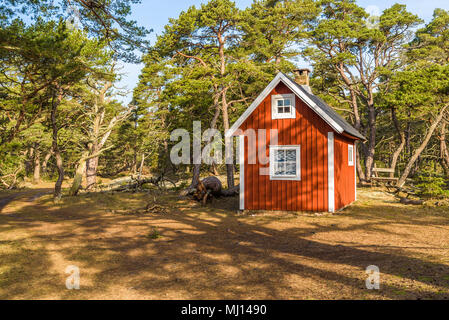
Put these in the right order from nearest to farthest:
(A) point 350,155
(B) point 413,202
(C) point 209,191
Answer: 1. (B) point 413,202
2. (A) point 350,155
3. (C) point 209,191

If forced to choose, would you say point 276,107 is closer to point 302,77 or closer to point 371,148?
point 302,77

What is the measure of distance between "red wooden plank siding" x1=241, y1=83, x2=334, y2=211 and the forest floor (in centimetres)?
61

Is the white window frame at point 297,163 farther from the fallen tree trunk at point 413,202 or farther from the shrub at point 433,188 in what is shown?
the shrub at point 433,188

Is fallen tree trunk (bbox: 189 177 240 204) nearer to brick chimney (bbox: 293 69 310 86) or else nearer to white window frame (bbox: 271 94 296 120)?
white window frame (bbox: 271 94 296 120)

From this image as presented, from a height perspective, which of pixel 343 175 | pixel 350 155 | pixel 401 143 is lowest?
pixel 343 175

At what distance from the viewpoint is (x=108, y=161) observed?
51594mm

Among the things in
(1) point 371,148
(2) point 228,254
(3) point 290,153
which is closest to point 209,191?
(3) point 290,153

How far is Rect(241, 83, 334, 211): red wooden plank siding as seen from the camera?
13.9 m

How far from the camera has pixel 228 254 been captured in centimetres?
784

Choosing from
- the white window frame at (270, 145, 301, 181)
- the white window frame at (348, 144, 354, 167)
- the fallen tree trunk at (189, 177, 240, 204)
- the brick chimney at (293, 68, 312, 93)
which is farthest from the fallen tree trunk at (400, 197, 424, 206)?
the fallen tree trunk at (189, 177, 240, 204)

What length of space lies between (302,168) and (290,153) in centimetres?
89

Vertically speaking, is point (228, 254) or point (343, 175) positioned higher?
point (343, 175)
